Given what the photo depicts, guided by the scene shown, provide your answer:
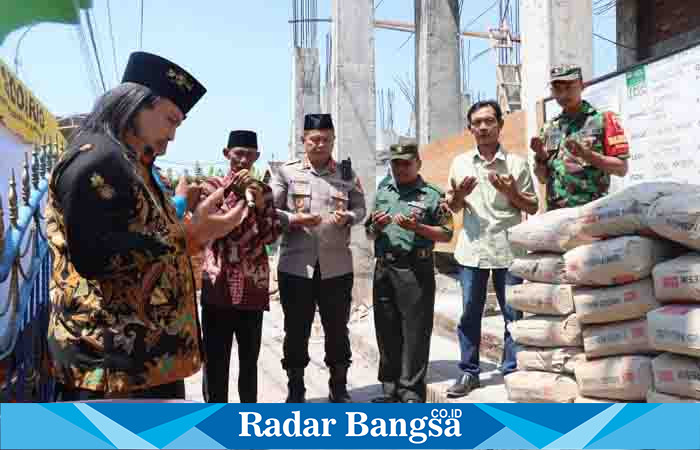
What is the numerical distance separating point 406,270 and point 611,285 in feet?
3.64

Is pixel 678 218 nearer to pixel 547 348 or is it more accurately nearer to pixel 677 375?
pixel 677 375

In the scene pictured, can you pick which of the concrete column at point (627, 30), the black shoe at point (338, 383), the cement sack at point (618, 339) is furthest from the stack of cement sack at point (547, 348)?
the concrete column at point (627, 30)

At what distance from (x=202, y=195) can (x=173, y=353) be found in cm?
141

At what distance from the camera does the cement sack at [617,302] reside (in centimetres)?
266

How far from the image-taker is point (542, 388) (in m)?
2.96

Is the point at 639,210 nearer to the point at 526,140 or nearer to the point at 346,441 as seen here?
the point at 346,441

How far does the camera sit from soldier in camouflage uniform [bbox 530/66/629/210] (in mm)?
3068

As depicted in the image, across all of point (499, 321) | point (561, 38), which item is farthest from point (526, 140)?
point (499, 321)

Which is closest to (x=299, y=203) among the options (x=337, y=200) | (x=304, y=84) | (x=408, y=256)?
(x=337, y=200)

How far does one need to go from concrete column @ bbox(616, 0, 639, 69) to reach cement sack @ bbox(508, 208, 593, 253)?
192 inches

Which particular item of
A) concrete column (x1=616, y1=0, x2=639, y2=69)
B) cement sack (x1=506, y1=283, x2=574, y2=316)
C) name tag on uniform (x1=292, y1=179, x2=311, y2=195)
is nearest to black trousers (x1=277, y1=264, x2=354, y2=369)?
name tag on uniform (x1=292, y1=179, x2=311, y2=195)

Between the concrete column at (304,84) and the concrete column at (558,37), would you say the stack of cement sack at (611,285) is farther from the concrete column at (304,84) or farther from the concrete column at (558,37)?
the concrete column at (304,84)

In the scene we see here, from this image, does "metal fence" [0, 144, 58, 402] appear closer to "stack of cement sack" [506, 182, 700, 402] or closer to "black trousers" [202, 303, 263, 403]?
"black trousers" [202, 303, 263, 403]

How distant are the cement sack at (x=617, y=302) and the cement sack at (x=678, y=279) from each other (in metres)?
0.09
